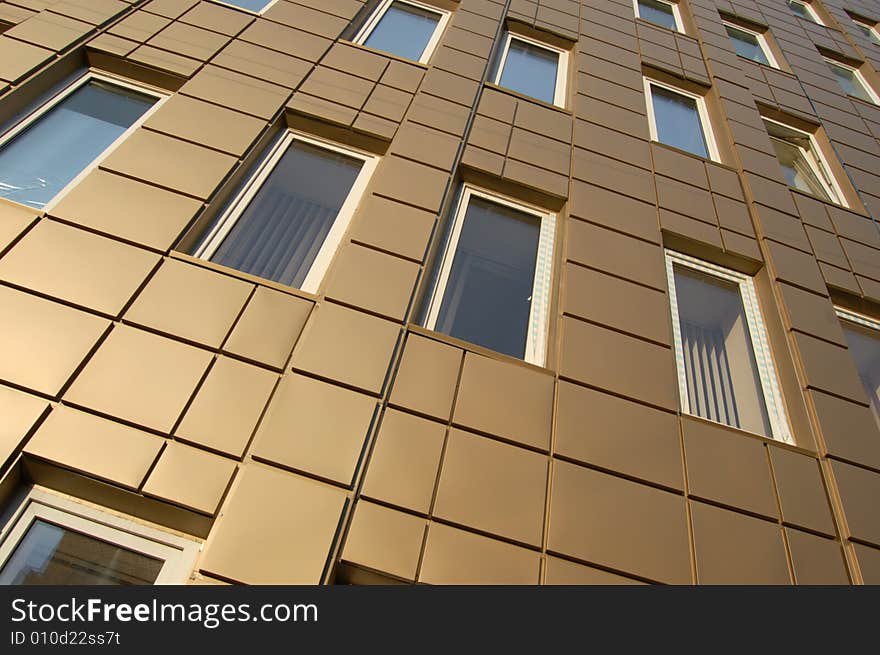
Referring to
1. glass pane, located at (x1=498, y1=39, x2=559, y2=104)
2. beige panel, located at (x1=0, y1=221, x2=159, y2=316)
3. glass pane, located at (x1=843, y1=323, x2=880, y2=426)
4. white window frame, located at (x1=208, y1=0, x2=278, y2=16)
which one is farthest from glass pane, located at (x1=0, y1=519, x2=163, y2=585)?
glass pane, located at (x1=498, y1=39, x2=559, y2=104)

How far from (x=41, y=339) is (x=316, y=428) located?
1790 mm

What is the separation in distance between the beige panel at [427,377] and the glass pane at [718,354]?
2222mm

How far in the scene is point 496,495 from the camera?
133 inches

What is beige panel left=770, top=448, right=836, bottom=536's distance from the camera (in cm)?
384

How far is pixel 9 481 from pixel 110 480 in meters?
0.52

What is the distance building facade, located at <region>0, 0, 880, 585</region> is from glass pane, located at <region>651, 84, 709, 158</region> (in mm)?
654

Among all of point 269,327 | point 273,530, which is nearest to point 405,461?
point 273,530

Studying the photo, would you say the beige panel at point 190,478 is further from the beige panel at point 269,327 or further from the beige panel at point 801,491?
the beige panel at point 801,491

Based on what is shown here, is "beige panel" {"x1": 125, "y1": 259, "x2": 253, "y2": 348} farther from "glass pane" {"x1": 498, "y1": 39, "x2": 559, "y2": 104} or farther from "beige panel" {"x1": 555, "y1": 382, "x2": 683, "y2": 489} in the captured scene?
"glass pane" {"x1": 498, "y1": 39, "x2": 559, "y2": 104}

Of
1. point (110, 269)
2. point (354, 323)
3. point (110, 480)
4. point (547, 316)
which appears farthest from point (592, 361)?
point (110, 269)

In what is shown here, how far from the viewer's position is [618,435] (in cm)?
392

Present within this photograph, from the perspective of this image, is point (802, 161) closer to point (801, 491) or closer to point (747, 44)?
point (747, 44)
